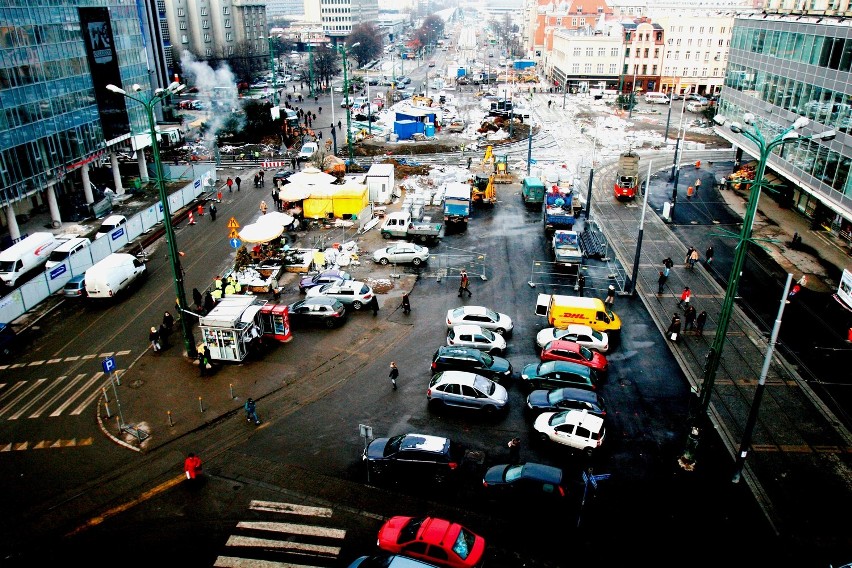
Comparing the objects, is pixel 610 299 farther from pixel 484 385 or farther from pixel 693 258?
pixel 484 385

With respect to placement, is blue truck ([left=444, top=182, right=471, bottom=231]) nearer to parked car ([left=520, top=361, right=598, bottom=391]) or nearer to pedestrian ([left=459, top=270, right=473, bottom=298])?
pedestrian ([left=459, top=270, right=473, bottom=298])

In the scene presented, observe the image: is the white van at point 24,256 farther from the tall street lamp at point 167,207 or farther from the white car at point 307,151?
the white car at point 307,151

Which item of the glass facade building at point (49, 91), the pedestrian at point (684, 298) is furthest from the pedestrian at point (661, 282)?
the glass facade building at point (49, 91)

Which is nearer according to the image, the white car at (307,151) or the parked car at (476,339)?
the parked car at (476,339)

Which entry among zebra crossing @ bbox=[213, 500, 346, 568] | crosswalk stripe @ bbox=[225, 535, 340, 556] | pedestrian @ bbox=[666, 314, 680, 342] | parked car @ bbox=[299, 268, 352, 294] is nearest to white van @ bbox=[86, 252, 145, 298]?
parked car @ bbox=[299, 268, 352, 294]

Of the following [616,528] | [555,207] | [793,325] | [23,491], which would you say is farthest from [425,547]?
[555,207]
